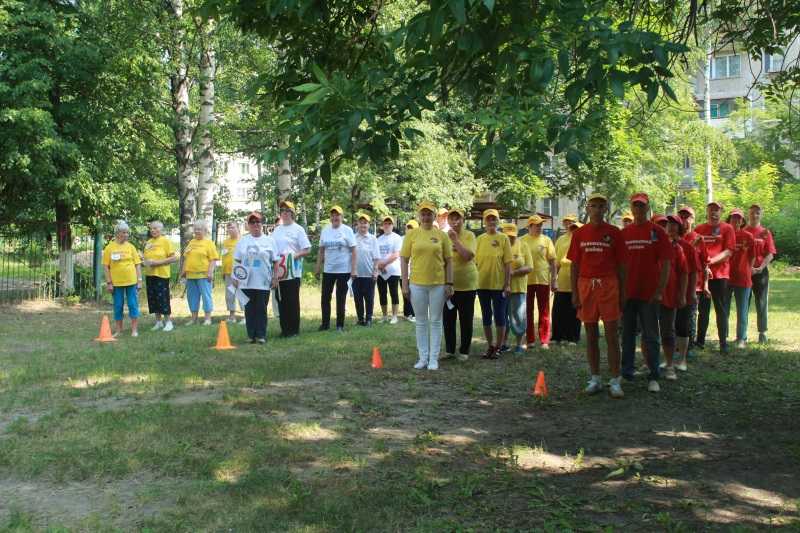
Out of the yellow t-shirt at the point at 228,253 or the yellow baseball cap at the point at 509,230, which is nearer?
the yellow baseball cap at the point at 509,230

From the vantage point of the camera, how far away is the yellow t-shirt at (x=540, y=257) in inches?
435

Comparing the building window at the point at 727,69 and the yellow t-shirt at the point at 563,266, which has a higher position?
the building window at the point at 727,69

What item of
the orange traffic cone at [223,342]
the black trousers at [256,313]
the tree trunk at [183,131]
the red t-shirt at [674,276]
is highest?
the tree trunk at [183,131]

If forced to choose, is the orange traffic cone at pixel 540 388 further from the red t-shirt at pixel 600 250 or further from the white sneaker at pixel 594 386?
the red t-shirt at pixel 600 250

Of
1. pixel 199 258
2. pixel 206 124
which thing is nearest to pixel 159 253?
pixel 199 258

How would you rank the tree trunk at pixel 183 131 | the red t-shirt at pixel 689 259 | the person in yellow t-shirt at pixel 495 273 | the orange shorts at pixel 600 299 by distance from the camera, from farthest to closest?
the tree trunk at pixel 183 131 < the person in yellow t-shirt at pixel 495 273 < the red t-shirt at pixel 689 259 < the orange shorts at pixel 600 299

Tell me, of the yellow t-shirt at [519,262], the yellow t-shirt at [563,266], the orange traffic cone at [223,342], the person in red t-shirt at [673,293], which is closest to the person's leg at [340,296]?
the orange traffic cone at [223,342]

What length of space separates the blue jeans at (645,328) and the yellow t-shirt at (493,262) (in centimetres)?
215

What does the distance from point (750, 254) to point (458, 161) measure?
19897 millimetres

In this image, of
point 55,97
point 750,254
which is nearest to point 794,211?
point 750,254

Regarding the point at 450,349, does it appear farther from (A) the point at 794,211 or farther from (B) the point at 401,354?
(A) the point at 794,211

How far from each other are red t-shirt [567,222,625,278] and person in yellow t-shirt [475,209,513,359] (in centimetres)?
225

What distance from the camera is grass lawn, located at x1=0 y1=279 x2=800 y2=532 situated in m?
4.79

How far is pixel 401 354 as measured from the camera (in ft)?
34.4
